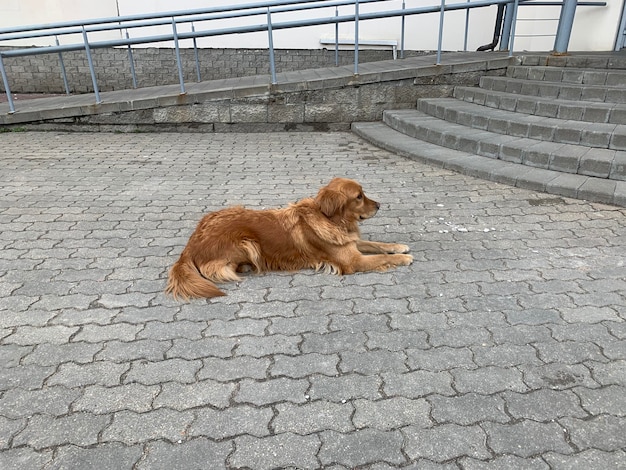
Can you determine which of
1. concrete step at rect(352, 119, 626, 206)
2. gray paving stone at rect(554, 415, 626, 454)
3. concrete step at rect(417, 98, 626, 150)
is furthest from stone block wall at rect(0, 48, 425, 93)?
gray paving stone at rect(554, 415, 626, 454)

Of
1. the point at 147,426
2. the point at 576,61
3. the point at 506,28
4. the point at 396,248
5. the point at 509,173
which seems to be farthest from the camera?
the point at 506,28

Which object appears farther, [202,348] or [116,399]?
[202,348]

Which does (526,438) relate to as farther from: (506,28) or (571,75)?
(506,28)

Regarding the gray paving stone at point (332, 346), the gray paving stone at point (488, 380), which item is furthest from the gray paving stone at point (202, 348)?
the gray paving stone at point (488, 380)

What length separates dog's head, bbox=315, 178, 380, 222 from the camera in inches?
135

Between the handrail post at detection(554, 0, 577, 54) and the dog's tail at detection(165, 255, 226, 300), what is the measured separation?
747 cm

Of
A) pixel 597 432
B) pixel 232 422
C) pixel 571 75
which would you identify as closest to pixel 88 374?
pixel 232 422

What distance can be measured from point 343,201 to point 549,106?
15.0ft

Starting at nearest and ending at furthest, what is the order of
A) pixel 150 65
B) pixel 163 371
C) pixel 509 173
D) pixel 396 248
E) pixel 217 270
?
pixel 163 371
pixel 217 270
pixel 396 248
pixel 509 173
pixel 150 65

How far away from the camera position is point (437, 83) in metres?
8.20

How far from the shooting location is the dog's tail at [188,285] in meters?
3.19

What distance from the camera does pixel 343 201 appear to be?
3416mm

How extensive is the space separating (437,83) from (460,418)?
7.20 m

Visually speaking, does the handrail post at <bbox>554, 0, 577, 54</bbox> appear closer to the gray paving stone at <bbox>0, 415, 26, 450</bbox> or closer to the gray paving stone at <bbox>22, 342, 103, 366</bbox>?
the gray paving stone at <bbox>22, 342, 103, 366</bbox>
